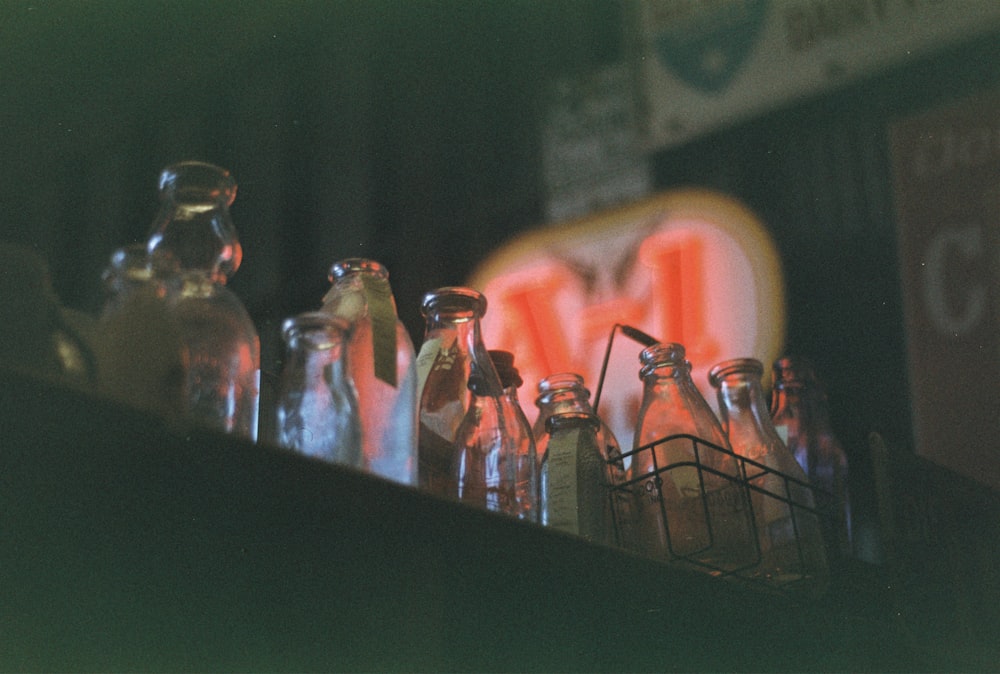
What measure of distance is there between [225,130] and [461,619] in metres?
2.16

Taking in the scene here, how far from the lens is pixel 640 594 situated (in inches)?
31.0

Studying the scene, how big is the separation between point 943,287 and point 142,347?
1.37 m

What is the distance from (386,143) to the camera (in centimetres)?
266

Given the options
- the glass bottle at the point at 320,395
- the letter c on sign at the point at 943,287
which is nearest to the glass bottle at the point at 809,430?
the letter c on sign at the point at 943,287

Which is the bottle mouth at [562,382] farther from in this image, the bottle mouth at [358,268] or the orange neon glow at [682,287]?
the orange neon glow at [682,287]

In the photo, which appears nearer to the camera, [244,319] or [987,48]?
[244,319]

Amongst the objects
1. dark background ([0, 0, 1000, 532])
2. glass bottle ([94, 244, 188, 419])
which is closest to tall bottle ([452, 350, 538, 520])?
glass bottle ([94, 244, 188, 419])

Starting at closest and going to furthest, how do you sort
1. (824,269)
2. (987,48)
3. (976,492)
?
(976,492), (987,48), (824,269)

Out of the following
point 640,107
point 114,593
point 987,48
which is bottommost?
point 114,593

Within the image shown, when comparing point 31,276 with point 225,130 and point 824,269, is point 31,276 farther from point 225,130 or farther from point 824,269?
point 225,130

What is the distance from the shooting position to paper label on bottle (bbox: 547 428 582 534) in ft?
2.77

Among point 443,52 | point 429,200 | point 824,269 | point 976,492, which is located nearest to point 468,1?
point 443,52

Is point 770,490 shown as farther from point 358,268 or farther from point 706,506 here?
point 358,268

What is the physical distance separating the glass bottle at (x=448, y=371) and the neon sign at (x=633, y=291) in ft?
3.31
